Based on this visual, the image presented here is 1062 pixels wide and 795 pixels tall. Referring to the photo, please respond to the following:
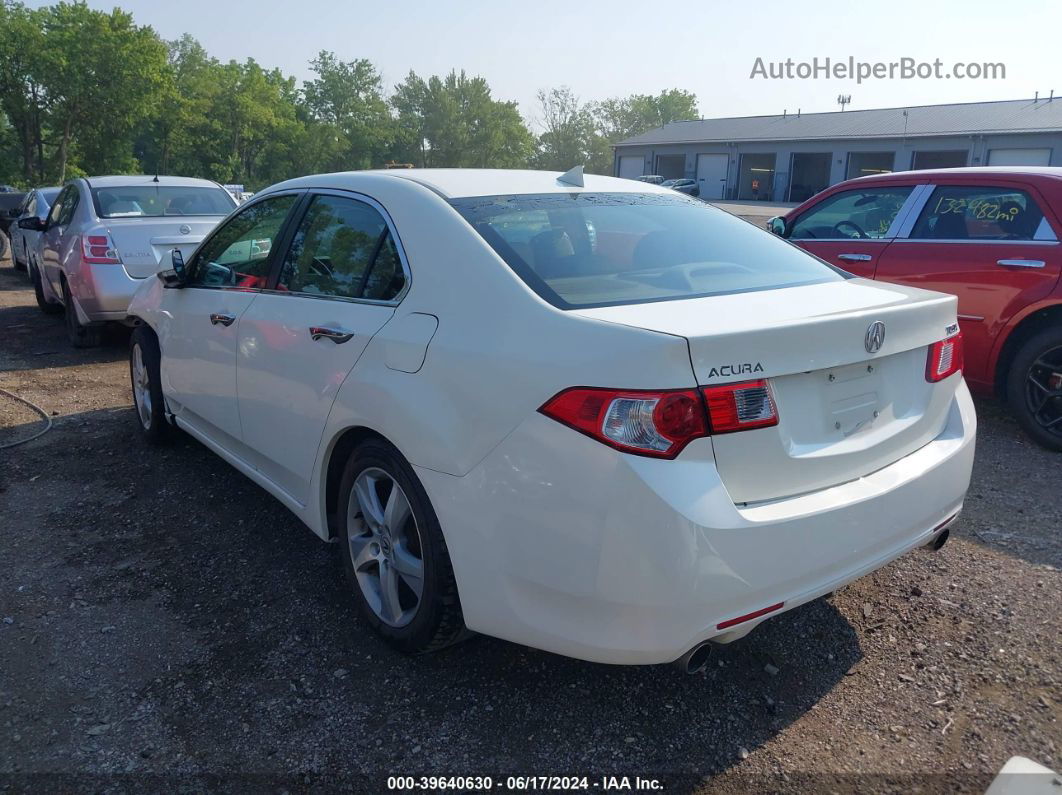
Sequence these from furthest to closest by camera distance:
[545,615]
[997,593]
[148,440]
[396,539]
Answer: [148,440] → [997,593] → [396,539] → [545,615]

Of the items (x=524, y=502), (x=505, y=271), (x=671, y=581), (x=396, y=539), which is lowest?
(x=396, y=539)

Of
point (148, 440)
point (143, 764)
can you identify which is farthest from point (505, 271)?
point (148, 440)

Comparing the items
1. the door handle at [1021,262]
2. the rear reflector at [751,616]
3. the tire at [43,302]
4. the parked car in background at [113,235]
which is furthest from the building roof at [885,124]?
the rear reflector at [751,616]

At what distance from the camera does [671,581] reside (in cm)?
220

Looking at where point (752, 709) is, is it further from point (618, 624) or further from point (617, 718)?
point (618, 624)

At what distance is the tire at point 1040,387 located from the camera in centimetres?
520

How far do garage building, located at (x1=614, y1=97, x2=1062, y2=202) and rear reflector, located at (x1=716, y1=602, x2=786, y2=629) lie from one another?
3586 cm

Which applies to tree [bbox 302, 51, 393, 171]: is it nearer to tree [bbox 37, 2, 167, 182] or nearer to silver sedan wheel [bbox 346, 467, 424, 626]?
tree [bbox 37, 2, 167, 182]

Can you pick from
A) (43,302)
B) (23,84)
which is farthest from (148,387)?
(23,84)

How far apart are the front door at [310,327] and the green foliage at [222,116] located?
44640 millimetres

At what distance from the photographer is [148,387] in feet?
17.0

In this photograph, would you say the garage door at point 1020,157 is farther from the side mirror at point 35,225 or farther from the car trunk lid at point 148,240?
the side mirror at point 35,225

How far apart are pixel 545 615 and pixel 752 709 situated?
2.94 feet

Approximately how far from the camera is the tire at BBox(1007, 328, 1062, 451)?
5203 mm
